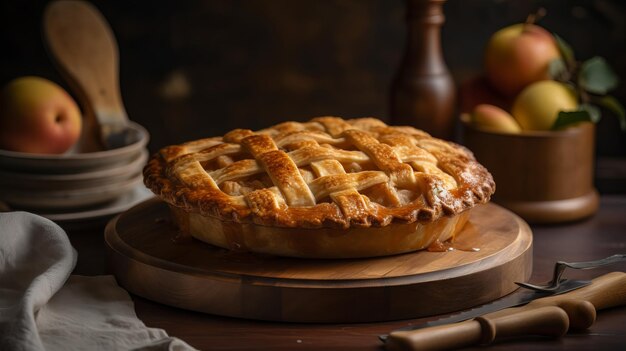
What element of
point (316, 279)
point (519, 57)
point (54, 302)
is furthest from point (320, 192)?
point (519, 57)

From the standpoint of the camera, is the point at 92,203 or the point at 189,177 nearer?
the point at 189,177

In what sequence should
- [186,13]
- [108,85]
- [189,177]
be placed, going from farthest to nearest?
[186,13], [108,85], [189,177]

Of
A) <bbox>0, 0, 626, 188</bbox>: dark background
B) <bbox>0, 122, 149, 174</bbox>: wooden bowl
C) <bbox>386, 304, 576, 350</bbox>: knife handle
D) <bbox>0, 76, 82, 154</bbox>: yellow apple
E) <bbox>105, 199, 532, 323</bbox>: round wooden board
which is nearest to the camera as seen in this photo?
<bbox>386, 304, 576, 350</bbox>: knife handle

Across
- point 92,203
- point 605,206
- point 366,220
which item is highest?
point 366,220

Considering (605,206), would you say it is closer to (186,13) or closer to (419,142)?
(419,142)

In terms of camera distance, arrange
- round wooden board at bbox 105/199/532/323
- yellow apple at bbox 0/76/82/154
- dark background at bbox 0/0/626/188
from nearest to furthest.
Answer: round wooden board at bbox 105/199/532/323, yellow apple at bbox 0/76/82/154, dark background at bbox 0/0/626/188

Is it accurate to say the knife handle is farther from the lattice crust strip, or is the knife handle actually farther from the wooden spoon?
the wooden spoon

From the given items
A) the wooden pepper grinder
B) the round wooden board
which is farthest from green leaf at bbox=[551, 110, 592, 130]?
the round wooden board

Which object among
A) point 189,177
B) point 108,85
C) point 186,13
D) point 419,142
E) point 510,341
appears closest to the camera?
point 510,341

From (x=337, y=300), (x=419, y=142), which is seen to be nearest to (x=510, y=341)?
(x=337, y=300)
